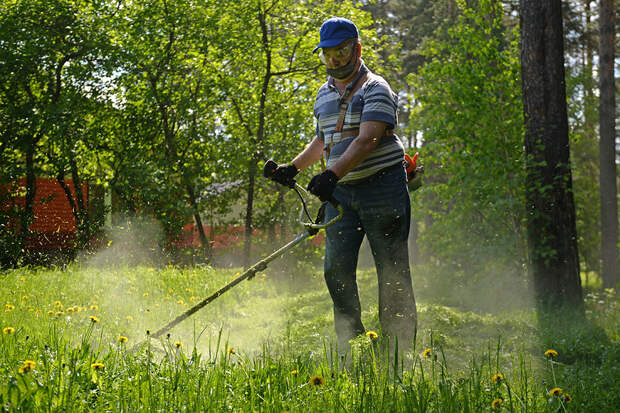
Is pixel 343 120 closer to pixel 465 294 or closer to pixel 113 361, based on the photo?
pixel 113 361

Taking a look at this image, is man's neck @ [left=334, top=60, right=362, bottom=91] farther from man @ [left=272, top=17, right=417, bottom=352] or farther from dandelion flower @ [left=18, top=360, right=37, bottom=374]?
dandelion flower @ [left=18, top=360, right=37, bottom=374]

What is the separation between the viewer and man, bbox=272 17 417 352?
3.57m

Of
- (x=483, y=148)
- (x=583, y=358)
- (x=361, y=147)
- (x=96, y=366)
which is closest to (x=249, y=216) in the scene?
(x=483, y=148)

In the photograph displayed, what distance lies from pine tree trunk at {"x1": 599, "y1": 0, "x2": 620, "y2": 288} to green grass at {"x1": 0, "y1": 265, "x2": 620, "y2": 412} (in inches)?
409

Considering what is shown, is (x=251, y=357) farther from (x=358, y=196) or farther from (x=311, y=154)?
(x=311, y=154)

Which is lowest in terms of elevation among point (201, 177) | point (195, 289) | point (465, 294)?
point (465, 294)

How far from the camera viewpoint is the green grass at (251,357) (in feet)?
7.52

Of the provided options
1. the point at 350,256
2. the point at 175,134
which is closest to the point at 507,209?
the point at 350,256

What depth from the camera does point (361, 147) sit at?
11.0 ft

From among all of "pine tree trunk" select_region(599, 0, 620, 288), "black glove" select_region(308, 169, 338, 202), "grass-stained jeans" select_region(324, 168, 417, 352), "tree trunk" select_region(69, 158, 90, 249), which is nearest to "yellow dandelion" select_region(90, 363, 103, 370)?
"black glove" select_region(308, 169, 338, 202)

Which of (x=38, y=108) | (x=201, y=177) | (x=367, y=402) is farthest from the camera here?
(x=201, y=177)

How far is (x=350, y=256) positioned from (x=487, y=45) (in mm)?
5831

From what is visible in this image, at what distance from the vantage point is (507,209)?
8.30 meters

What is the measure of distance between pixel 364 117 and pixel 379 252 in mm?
887
